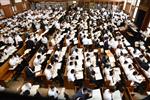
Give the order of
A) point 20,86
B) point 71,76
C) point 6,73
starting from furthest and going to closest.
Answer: point 6,73 < point 20,86 < point 71,76

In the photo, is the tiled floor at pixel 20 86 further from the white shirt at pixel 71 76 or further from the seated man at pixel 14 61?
the seated man at pixel 14 61

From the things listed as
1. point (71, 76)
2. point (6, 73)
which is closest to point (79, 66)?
point (71, 76)

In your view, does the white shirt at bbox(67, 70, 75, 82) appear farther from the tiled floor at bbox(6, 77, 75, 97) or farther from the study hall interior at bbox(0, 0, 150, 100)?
the tiled floor at bbox(6, 77, 75, 97)

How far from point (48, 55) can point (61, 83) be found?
2.49 metres

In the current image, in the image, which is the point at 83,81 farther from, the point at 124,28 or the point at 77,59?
the point at 124,28

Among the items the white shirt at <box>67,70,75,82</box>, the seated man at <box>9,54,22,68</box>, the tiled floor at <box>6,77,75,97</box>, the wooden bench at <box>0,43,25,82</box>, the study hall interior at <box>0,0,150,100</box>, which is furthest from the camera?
the seated man at <box>9,54,22,68</box>

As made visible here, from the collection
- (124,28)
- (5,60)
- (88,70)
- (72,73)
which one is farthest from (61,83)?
(124,28)

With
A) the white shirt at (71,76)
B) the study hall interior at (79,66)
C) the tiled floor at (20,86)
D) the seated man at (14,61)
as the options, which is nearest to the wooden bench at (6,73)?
the study hall interior at (79,66)

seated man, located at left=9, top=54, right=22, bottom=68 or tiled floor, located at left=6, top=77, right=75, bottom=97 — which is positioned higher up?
seated man, located at left=9, top=54, right=22, bottom=68

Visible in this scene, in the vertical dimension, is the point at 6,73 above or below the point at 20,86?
above

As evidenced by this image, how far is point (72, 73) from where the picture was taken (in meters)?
8.65

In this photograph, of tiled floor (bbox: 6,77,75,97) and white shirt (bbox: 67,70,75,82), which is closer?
white shirt (bbox: 67,70,75,82)

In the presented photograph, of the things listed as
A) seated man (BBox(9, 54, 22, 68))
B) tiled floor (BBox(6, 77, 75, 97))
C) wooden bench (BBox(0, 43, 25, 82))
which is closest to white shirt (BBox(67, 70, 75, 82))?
tiled floor (BBox(6, 77, 75, 97))

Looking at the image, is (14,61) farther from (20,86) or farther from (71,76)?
(71,76)
